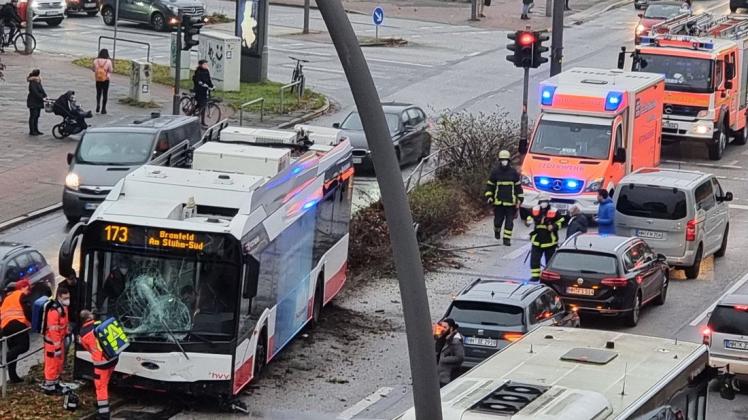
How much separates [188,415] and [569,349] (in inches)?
259

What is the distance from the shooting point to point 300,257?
21906 millimetres

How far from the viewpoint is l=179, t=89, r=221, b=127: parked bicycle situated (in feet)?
130

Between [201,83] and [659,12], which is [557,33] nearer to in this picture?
[201,83]

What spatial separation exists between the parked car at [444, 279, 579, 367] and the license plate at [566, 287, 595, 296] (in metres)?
2.67

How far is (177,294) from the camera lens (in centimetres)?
1912

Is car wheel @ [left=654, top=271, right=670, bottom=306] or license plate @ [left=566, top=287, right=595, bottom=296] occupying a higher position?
license plate @ [left=566, top=287, right=595, bottom=296]

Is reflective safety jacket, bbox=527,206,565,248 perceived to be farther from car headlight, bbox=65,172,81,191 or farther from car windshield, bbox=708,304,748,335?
car headlight, bbox=65,172,81,191

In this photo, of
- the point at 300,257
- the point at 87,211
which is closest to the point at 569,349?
the point at 300,257

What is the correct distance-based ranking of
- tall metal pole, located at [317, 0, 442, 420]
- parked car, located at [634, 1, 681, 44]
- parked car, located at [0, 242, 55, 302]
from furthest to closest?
parked car, located at [634, 1, 681, 44], parked car, located at [0, 242, 55, 302], tall metal pole, located at [317, 0, 442, 420]

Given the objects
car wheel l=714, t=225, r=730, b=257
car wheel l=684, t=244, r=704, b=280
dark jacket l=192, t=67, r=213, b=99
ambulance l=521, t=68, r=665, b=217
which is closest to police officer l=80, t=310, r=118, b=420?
car wheel l=684, t=244, r=704, b=280

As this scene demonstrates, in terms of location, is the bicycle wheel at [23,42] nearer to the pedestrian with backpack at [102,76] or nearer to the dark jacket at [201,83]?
the pedestrian with backpack at [102,76]

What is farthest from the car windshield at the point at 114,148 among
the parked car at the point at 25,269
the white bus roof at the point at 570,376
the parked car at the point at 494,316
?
the white bus roof at the point at 570,376

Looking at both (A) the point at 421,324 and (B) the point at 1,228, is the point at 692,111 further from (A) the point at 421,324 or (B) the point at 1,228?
(A) the point at 421,324

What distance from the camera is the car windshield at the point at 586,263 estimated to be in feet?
79.0
